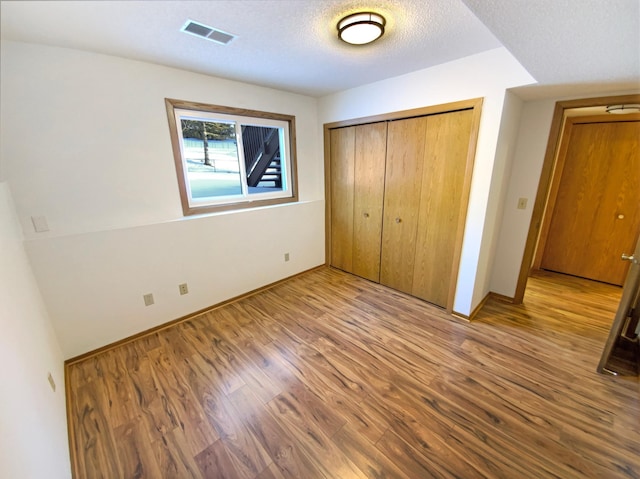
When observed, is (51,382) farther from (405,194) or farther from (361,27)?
(405,194)

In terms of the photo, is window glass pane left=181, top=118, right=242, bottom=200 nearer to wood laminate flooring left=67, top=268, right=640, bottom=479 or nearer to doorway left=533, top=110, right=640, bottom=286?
wood laminate flooring left=67, top=268, right=640, bottom=479

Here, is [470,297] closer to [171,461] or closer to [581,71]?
[581,71]

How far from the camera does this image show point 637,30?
1054 mm

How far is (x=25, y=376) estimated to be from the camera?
41.9 inches

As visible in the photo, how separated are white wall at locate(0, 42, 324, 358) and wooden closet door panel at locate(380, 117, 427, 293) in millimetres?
1436

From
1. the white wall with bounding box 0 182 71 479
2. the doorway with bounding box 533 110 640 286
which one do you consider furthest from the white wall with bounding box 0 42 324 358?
the doorway with bounding box 533 110 640 286

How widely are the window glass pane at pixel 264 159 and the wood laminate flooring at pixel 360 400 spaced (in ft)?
5.25

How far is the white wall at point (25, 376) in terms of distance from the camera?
82 cm

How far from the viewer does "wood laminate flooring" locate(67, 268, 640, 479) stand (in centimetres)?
127

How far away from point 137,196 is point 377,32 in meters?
2.08

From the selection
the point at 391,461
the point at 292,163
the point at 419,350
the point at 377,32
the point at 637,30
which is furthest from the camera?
the point at 292,163

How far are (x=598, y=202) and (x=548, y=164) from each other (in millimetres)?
1456

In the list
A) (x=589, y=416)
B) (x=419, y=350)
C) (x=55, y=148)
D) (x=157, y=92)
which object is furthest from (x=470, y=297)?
(x=55, y=148)

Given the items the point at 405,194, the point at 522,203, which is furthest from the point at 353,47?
the point at 522,203
